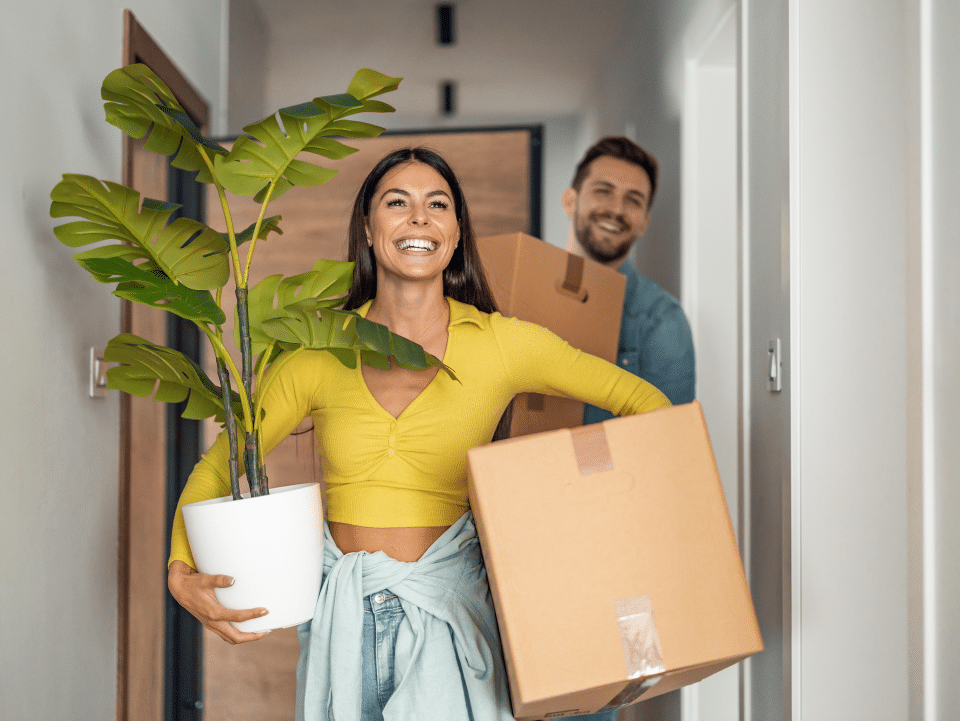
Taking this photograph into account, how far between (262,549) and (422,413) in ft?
1.08

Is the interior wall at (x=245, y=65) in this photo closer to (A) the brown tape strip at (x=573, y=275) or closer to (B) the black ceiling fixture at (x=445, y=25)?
(B) the black ceiling fixture at (x=445, y=25)

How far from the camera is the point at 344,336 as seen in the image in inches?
47.2

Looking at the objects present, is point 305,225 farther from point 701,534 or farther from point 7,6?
point 701,534

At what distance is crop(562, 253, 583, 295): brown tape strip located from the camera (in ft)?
5.77

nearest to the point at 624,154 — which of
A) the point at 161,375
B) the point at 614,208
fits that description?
the point at 614,208

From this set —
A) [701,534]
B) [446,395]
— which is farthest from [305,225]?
[701,534]

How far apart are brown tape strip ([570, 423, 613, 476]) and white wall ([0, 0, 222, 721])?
94 centimetres

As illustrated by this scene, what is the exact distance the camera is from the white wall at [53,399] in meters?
1.35

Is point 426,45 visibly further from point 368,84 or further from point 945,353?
point 945,353

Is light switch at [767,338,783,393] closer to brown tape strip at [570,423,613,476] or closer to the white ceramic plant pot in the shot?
brown tape strip at [570,423,613,476]

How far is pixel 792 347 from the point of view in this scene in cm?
148

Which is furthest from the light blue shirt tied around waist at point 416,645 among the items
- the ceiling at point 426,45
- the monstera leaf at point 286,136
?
the ceiling at point 426,45

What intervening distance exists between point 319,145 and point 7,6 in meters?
0.59

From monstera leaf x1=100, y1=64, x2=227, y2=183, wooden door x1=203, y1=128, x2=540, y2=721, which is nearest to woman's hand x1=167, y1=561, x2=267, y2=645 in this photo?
monstera leaf x1=100, y1=64, x2=227, y2=183
